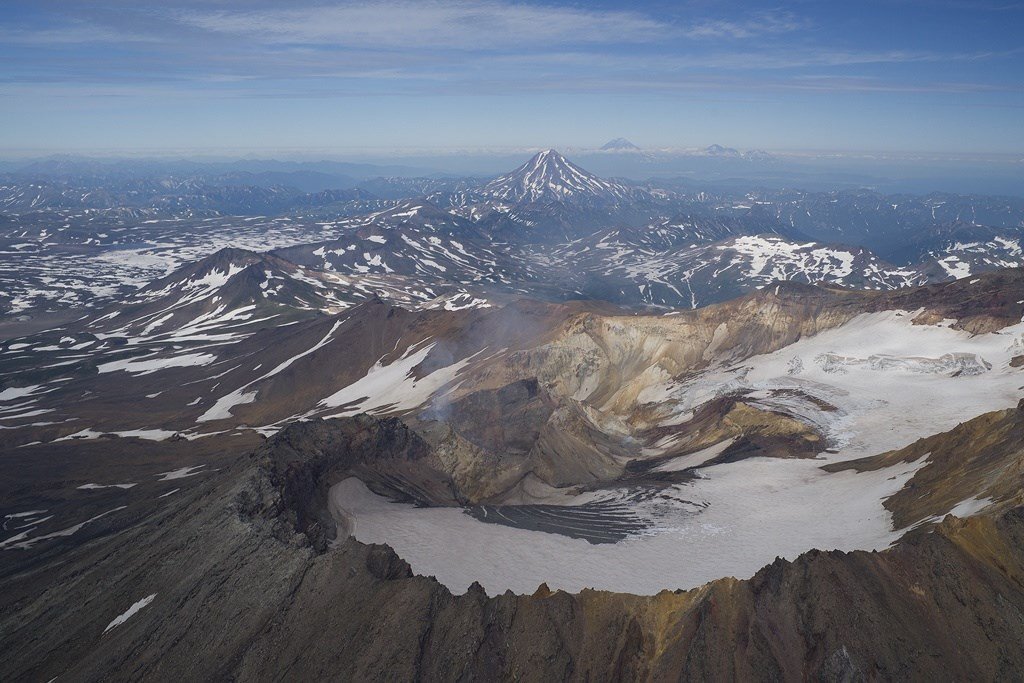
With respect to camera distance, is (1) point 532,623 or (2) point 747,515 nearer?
(1) point 532,623

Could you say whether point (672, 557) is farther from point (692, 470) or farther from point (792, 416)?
point (792, 416)

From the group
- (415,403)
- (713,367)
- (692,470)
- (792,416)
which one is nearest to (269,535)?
(692,470)

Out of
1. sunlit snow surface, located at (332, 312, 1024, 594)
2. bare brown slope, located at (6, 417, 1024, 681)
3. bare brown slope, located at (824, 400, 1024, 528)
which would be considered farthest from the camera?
sunlit snow surface, located at (332, 312, 1024, 594)

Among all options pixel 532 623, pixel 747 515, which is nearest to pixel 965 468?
pixel 747 515

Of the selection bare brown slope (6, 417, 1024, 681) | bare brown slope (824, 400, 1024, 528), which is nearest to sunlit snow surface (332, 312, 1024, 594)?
bare brown slope (824, 400, 1024, 528)

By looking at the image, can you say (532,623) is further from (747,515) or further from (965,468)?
(965,468)

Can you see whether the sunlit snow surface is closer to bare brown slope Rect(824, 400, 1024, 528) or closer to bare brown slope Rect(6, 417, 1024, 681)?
bare brown slope Rect(824, 400, 1024, 528)
